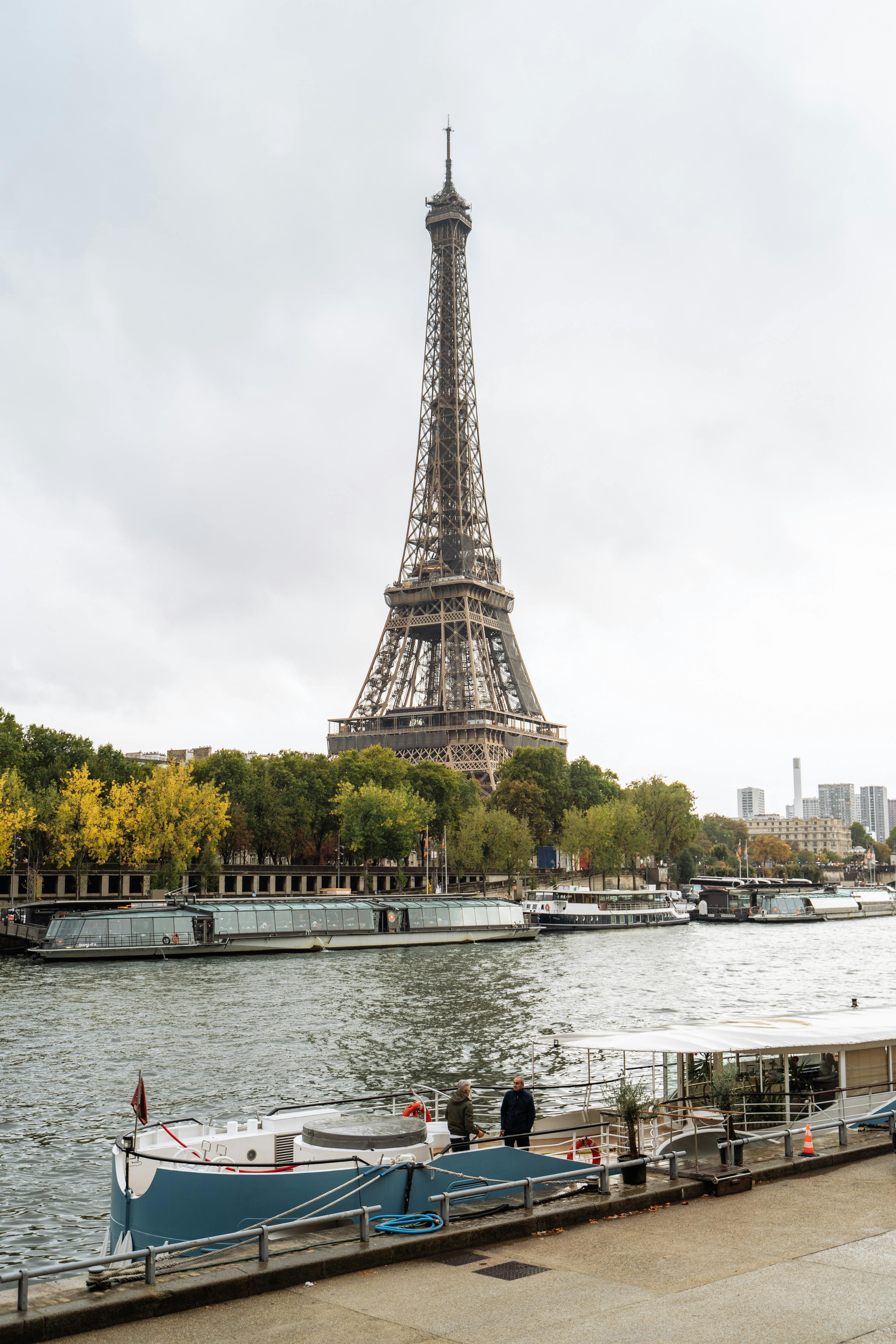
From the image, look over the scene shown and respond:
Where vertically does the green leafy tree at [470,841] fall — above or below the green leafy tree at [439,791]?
below

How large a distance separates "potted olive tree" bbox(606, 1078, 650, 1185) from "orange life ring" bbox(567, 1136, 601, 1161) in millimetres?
707

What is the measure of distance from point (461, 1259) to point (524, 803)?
124 m

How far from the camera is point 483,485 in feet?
563

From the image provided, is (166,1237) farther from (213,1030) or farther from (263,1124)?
(213,1030)

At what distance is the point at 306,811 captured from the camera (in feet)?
393

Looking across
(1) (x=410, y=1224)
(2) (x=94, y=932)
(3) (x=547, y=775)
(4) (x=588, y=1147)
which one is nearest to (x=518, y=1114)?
(4) (x=588, y=1147)

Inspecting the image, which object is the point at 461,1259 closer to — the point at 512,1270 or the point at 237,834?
the point at 512,1270

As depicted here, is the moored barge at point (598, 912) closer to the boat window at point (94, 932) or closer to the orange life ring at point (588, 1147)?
the boat window at point (94, 932)

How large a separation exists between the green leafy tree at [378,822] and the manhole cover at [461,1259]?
9798 cm

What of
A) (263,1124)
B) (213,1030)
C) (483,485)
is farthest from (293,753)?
(263,1124)

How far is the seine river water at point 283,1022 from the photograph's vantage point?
26.0 meters

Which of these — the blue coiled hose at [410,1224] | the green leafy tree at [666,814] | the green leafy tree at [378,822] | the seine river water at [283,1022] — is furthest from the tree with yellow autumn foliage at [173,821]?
the blue coiled hose at [410,1224]

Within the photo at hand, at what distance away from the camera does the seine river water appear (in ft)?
85.2

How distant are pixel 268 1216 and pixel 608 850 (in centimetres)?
12178
